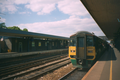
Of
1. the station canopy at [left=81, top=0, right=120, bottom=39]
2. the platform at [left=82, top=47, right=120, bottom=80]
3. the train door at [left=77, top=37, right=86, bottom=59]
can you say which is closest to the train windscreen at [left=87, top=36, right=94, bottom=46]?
the train door at [left=77, top=37, right=86, bottom=59]

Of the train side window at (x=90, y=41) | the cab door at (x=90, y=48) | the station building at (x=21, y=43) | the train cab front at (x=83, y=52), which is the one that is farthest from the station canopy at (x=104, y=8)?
the station building at (x=21, y=43)

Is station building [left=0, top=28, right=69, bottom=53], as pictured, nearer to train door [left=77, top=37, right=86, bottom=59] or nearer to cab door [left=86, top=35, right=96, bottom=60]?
train door [left=77, top=37, right=86, bottom=59]

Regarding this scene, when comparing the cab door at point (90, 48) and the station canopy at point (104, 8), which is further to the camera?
the station canopy at point (104, 8)

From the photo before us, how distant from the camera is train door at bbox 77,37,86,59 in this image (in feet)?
28.1

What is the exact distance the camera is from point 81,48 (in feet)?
28.5

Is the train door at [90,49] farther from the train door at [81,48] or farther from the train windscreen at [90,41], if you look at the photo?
the train door at [81,48]

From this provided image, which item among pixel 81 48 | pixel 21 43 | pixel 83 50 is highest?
pixel 21 43

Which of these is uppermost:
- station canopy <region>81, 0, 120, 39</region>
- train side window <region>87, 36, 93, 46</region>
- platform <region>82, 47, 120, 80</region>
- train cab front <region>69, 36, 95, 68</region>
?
station canopy <region>81, 0, 120, 39</region>

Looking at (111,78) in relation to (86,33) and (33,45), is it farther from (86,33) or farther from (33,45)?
(33,45)

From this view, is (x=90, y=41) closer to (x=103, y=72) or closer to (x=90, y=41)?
(x=90, y=41)

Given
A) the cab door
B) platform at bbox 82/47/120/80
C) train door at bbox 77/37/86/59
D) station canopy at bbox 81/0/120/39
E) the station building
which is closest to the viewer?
platform at bbox 82/47/120/80

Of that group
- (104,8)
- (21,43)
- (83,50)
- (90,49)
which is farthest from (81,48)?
(21,43)

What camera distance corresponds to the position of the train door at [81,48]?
8.56m

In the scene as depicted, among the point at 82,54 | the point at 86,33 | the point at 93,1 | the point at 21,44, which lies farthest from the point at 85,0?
the point at 21,44
